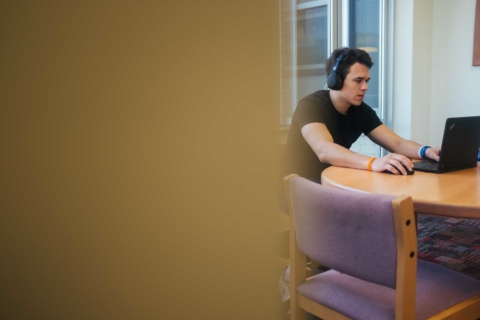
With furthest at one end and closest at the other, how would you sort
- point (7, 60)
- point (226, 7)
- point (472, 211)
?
point (472, 211), point (226, 7), point (7, 60)

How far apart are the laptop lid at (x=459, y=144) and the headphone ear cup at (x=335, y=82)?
2.11ft

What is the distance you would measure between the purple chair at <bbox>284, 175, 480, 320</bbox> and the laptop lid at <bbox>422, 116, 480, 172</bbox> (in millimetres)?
419

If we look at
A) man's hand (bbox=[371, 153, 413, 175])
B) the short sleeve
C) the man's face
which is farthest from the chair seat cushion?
the man's face

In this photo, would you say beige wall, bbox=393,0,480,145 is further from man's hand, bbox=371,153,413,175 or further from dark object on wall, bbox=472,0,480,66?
man's hand, bbox=371,153,413,175

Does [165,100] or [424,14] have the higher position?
[424,14]

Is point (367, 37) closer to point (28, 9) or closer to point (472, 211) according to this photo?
point (472, 211)

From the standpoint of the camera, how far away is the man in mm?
1818

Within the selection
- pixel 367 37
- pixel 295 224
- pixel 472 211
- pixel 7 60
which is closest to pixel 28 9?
pixel 7 60

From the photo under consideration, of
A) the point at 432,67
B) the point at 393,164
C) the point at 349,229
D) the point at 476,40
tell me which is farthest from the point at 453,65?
the point at 349,229

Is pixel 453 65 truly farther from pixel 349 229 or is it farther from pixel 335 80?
pixel 349 229

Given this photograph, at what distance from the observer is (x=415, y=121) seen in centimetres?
369

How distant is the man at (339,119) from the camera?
182 cm

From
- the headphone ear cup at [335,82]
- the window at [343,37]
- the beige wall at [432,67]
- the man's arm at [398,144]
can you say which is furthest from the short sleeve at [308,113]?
the beige wall at [432,67]

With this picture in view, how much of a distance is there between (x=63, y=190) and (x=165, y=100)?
0.10 m
